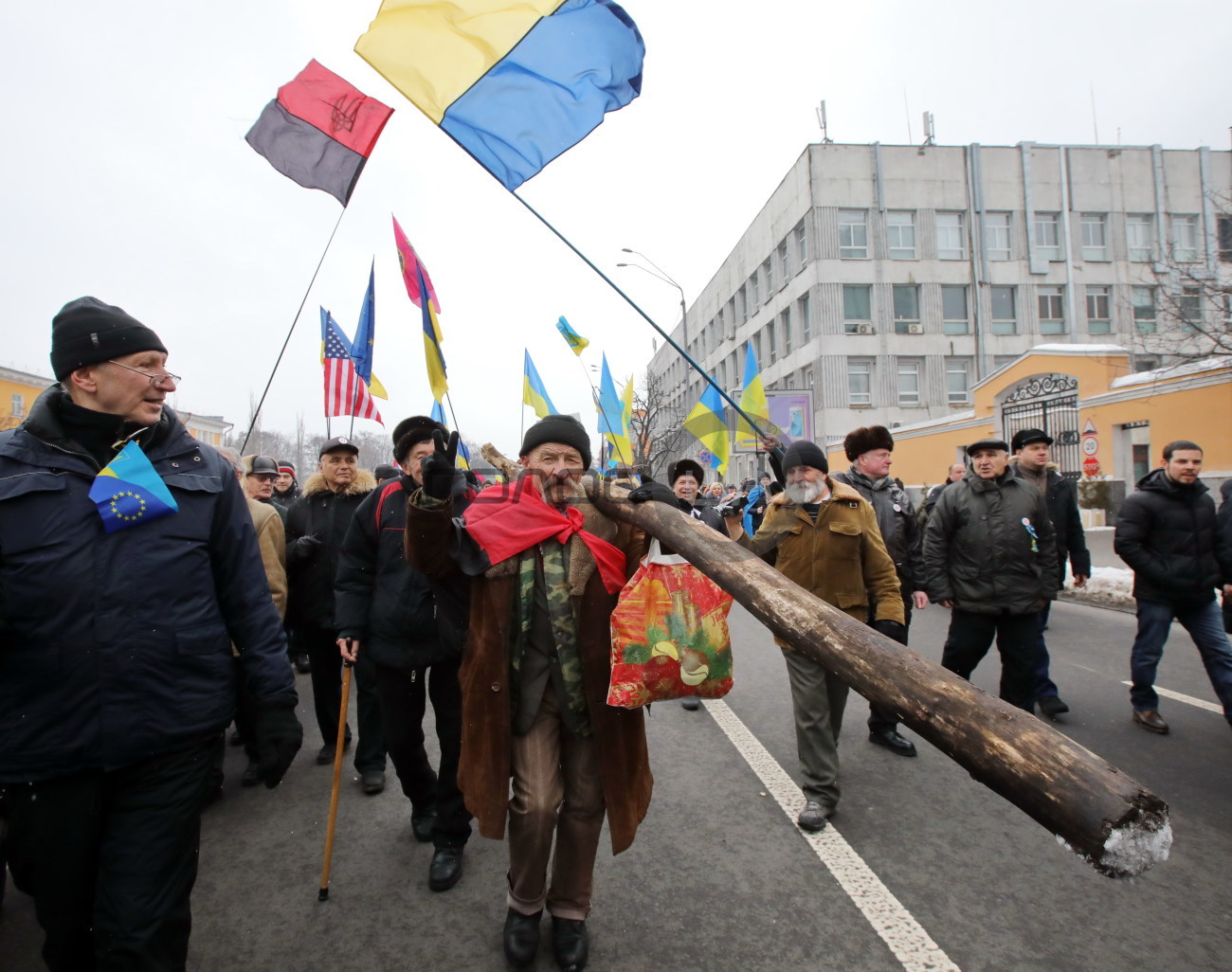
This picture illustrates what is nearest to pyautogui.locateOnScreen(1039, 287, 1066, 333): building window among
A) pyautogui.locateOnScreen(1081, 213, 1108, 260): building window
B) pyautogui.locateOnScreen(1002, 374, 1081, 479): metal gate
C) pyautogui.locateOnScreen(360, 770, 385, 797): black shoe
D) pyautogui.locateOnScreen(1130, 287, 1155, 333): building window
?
pyautogui.locateOnScreen(1081, 213, 1108, 260): building window

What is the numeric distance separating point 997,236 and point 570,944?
126 ft

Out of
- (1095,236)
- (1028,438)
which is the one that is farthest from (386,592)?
(1095,236)

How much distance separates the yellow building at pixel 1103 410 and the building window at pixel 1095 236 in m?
18.3

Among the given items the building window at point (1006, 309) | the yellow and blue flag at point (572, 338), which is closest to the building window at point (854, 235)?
the building window at point (1006, 309)

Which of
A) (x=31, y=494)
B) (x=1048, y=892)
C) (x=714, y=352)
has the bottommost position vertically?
(x=1048, y=892)

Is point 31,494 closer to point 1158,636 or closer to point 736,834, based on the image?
point 736,834

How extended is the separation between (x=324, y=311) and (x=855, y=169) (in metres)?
31.0

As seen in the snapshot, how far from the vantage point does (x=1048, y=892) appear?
275cm

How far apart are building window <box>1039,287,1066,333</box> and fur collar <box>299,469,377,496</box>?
122 feet

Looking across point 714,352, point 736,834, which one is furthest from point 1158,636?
point 714,352

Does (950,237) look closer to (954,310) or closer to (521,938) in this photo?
(954,310)

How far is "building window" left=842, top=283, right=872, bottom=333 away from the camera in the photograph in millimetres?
32281

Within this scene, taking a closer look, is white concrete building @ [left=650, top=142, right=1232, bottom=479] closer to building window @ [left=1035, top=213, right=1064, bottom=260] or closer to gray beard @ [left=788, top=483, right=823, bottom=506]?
building window @ [left=1035, top=213, right=1064, bottom=260]

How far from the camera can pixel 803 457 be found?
12.7ft
